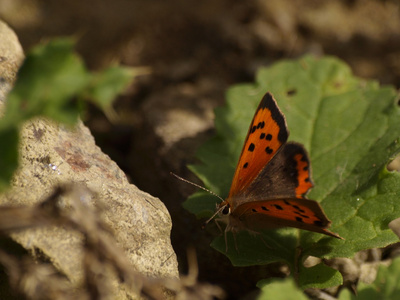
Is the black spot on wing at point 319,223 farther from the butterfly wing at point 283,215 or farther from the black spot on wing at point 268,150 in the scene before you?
the black spot on wing at point 268,150

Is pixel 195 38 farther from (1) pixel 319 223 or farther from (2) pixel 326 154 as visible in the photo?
(1) pixel 319 223

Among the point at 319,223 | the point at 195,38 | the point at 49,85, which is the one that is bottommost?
the point at 195,38

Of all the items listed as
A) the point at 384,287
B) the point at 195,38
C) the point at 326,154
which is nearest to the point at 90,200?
the point at 384,287

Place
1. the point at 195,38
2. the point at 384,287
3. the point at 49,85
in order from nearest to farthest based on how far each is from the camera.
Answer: the point at 49,85
the point at 384,287
the point at 195,38

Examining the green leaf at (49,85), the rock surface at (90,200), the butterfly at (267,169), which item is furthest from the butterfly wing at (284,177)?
the green leaf at (49,85)

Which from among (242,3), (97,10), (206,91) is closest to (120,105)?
(206,91)

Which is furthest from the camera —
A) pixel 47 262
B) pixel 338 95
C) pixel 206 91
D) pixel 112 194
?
pixel 206 91

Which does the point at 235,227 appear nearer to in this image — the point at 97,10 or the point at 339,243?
the point at 339,243
